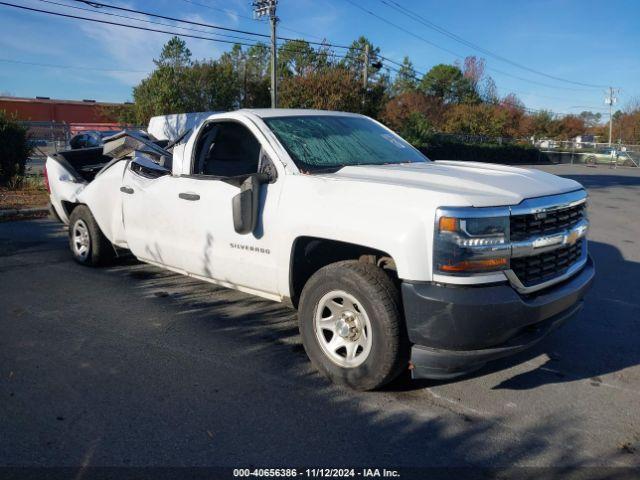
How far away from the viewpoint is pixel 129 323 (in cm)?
485

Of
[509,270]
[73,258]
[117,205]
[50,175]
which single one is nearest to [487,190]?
[509,270]

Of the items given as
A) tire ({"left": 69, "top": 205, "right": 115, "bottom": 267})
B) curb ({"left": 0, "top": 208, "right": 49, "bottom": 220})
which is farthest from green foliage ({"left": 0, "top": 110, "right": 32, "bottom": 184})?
tire ({"left": 69, "top": 205, "right": 115, "bottom": 267})

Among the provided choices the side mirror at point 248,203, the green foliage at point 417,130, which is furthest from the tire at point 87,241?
the green foliage at point 417,130

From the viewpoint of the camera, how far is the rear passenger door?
13.5 feet

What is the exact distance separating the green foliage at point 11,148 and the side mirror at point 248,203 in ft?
39.6

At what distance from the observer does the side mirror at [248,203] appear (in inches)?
159

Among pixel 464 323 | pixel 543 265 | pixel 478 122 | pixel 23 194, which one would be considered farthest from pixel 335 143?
pixel 478 122

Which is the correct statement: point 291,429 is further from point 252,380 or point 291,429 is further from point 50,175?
point 50,175

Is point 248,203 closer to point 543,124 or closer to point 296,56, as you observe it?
point 296,56

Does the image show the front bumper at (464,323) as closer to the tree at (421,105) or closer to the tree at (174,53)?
the tree at (174,53)

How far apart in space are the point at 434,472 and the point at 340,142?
2753 millimetres

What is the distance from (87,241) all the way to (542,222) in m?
5.25

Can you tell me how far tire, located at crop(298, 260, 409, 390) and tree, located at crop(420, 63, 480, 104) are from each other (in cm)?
6294

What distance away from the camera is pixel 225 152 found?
502 centimetres
